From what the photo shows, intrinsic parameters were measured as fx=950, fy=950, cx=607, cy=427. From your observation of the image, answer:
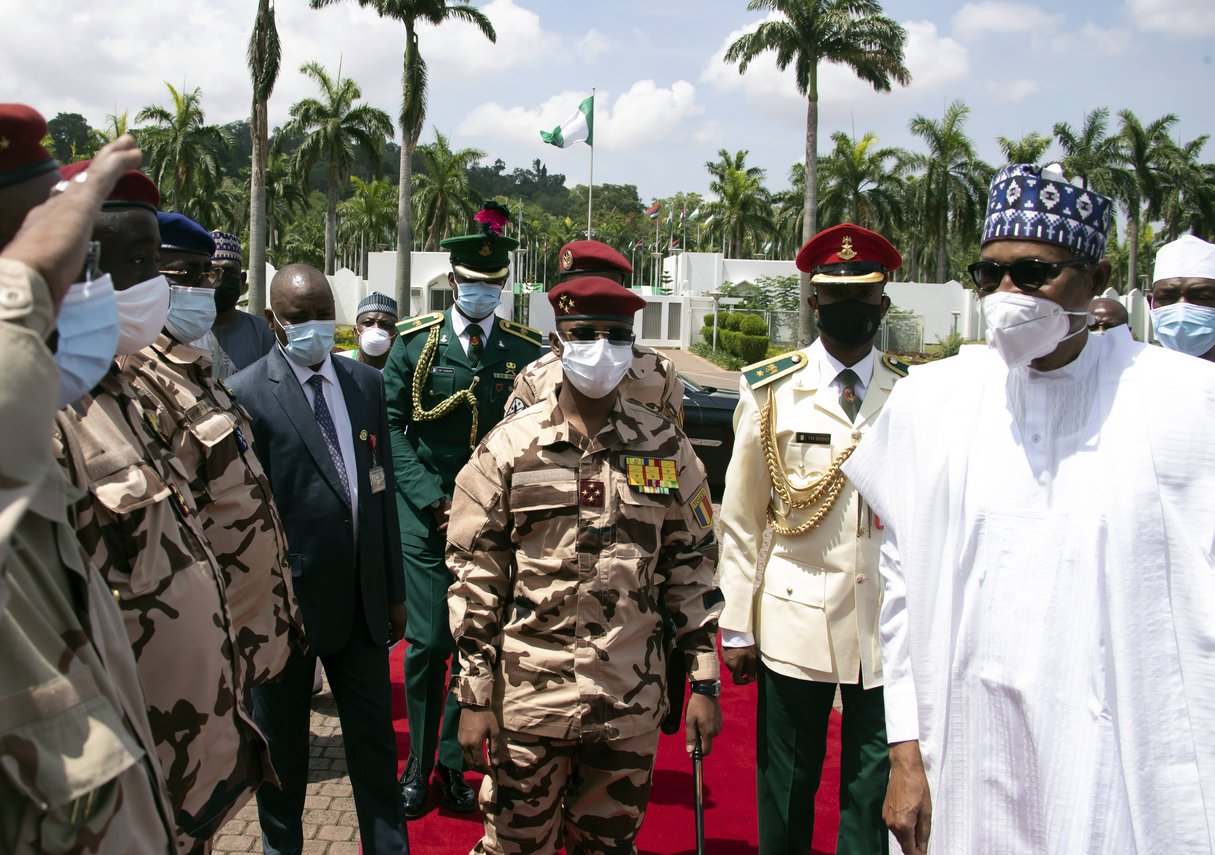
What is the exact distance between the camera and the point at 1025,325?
7.50ft

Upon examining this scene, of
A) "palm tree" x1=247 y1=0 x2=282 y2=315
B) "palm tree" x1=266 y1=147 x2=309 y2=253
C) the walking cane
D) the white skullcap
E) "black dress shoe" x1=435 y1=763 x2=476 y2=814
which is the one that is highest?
"palm tree" x1=266 y1=147 x2=309 y2=253

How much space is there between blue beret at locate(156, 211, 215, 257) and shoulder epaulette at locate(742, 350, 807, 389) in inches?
81.3

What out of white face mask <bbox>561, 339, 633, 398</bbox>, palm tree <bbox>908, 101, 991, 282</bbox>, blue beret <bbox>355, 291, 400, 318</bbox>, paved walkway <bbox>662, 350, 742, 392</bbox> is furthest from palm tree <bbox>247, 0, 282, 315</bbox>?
palm tree <bbox>908, 101, 991, 282</bbox>

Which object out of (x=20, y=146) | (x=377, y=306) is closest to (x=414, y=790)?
(x=20, y=146)

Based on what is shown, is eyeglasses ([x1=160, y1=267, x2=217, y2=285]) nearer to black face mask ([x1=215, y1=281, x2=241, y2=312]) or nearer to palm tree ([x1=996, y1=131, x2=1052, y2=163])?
black face mask ([x1=215, y1=281, x2=241, y2=312])

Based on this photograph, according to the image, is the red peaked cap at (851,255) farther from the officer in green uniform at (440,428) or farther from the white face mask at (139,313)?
the white face mask at (139,313)

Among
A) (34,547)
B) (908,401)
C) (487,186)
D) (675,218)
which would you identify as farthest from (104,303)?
(487,186)

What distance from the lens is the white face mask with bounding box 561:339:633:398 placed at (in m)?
2.91

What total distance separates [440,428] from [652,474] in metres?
1.98

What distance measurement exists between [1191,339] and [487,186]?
138407 mm

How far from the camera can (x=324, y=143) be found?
37.7m

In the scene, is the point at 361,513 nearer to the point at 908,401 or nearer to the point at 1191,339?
the point at 908,401

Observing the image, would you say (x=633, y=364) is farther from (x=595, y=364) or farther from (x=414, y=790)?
(x=414, y=790)

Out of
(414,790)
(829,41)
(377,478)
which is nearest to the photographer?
(377,478)
